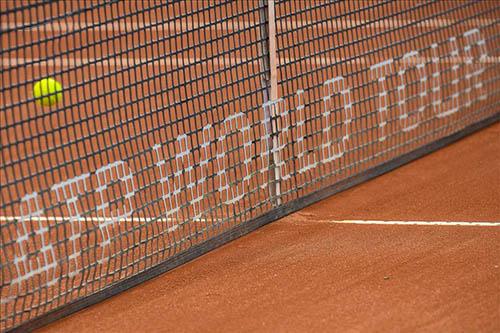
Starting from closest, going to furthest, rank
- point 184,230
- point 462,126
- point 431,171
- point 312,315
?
point 312,315 → point 184,230 → point 431,171 → point 462,126

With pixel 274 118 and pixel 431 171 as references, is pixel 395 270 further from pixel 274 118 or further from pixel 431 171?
pixel 431 171

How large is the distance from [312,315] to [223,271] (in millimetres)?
797

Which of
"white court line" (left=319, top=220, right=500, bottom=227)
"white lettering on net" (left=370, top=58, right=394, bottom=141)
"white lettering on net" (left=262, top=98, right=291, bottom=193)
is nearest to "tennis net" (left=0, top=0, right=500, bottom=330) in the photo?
"white lettering on net" (left=262, top=98, right=291, bottom=193)

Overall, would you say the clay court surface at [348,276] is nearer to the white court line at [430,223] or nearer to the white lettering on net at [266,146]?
the white court line at [430,223]

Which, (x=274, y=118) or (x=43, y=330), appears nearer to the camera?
(x=43, y=330)

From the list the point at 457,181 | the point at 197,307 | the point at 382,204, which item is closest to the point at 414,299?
the point at 197,307

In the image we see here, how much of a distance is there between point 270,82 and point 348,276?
1.49 meters

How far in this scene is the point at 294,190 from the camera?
6340 mm

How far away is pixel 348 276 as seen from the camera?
16.9ft

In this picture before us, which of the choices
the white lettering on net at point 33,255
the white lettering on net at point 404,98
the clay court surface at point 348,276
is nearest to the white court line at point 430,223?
the clay court surface at point 348,276

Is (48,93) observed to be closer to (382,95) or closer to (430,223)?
(430,223)

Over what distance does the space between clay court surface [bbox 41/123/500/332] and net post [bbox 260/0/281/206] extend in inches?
10.2

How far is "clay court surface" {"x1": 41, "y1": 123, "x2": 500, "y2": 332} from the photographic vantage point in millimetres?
4613

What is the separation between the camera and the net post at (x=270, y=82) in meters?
5.99
